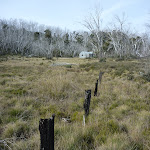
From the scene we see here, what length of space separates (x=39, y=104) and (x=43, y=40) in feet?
172

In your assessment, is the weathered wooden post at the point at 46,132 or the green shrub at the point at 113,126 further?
the green shrub at the point at 113,126

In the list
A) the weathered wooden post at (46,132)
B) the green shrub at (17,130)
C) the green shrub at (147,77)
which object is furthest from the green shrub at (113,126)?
the green shrub at (147,77)

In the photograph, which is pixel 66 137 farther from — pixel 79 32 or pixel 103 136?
pixel 79 32

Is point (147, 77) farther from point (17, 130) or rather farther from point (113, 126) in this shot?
point (17, 130)

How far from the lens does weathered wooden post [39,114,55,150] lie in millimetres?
1508

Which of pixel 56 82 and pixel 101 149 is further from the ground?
pixel 56 82

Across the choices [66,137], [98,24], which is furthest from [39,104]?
[98,24]

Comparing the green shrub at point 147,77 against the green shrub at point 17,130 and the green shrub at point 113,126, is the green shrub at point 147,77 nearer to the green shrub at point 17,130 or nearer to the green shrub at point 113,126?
the green shrub at point 113,126

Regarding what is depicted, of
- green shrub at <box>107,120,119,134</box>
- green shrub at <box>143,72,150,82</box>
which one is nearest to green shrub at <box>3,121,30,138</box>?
green shrub at <box>107,120,119,134</box>

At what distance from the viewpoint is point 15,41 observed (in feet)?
153

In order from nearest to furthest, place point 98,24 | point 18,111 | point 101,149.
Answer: point 101,149, point 18,111, point 98,24

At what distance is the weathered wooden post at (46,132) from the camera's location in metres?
1.51

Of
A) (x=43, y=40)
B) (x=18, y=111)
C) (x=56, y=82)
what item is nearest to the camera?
(x=18, y=111)

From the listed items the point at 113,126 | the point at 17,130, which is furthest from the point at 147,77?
the point at 17,130
